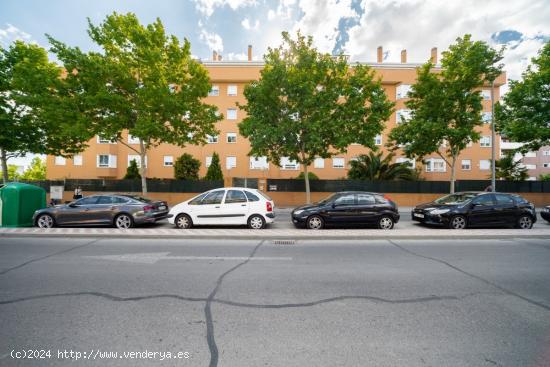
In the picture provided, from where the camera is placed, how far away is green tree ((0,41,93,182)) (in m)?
15.0

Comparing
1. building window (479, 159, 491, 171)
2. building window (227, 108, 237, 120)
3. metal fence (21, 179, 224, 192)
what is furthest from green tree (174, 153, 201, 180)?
building window (479, 159, 491, 171)

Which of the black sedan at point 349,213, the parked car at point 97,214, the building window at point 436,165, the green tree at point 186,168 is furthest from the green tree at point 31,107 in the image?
the building window at point 436,165

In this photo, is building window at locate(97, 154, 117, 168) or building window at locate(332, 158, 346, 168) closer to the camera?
building window at locate(97, 154, 117, 168)

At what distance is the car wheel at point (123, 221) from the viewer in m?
10.3


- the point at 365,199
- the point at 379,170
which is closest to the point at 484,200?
the point at 365,199

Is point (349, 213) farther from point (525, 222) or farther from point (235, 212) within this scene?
point (525, 222)

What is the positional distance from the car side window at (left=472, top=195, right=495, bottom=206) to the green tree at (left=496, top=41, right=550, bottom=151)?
39.4 feet

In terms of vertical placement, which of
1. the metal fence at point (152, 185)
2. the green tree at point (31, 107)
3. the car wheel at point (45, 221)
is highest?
the green tree at point (31, 107)

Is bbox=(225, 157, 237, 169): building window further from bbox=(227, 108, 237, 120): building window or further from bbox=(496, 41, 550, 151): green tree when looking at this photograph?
bbox=(496, 41, 550, 151): green tree

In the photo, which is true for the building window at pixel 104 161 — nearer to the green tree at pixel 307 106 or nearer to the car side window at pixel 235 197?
the green tree at pixel 307 106

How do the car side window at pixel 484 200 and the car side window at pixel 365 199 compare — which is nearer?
the car side window at pixel 365 199

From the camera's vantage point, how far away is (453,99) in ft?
58.6

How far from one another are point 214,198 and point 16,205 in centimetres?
776

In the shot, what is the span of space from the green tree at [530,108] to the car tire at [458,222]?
13.5 metres
